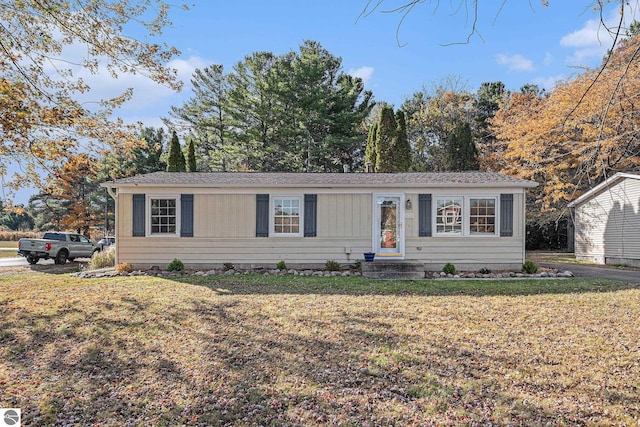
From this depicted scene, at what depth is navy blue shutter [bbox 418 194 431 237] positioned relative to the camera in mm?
11703

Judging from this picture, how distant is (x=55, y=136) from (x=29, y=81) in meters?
0.95

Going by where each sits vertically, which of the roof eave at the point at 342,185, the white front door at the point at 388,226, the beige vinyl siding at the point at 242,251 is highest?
the roof eave at the point at 342,185

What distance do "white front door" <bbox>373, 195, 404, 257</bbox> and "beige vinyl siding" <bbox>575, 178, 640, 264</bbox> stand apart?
28.6 feet

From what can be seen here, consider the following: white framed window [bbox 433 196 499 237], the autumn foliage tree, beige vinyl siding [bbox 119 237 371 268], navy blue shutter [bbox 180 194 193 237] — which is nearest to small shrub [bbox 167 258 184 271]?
beige vinyl siding [bbox 119 237 371 268]

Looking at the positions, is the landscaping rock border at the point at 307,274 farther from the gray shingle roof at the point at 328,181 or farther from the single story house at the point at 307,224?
the gray shingle roof at the point at 328,181

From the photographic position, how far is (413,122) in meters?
26.8

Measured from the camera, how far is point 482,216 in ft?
38.4

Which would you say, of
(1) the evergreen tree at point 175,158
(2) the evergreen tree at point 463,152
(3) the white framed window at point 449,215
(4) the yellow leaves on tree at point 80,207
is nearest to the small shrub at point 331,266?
(3) the white framed window at point 449,215

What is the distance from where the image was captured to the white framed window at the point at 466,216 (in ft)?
38.2

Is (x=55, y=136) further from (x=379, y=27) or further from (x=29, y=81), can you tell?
(x=379, y=27)

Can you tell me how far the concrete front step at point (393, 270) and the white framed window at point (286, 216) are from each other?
2.33 meters

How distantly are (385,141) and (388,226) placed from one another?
30.2ft

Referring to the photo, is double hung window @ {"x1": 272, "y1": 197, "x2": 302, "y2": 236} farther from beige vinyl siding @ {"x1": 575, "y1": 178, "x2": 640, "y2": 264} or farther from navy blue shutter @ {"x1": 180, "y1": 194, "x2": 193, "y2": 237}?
beige vinyl siding @ {"x1": 575, "y1": 178, "x2": 640, "y2": 264}

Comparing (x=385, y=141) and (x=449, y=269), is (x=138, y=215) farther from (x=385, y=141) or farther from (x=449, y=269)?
(x=385, y=141)
